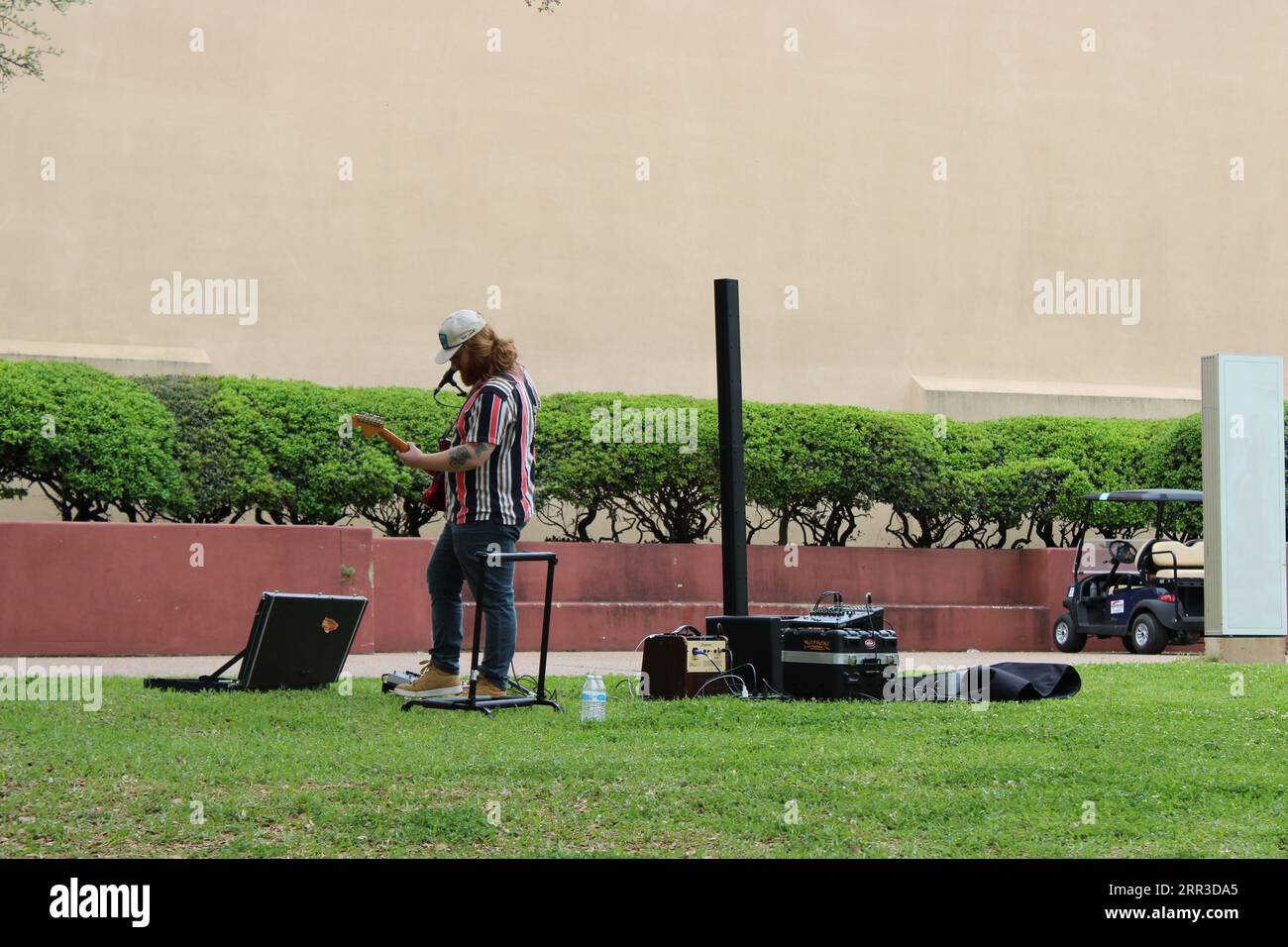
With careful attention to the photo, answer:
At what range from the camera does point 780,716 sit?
7.64m

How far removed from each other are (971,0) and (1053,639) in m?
8.99

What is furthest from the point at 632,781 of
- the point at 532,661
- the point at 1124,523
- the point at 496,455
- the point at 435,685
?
the point at 1124,523

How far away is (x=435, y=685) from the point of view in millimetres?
7855

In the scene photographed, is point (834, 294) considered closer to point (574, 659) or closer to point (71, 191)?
point (574, 659)

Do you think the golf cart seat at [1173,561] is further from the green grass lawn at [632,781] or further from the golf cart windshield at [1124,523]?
the green grass lawn at [632,781]

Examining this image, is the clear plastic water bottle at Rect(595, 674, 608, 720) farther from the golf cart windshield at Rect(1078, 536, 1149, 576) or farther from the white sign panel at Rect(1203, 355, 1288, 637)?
the golf cart windshield at Rect(1078, 536, 1149, 576)

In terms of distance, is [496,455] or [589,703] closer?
[589,703]

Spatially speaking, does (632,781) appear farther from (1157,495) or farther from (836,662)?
(1157,495)

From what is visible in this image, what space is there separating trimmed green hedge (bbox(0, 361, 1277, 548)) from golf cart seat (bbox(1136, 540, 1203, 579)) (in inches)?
48.7

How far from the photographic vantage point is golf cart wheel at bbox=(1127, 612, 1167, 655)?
47.3ft

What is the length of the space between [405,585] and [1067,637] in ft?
22.9

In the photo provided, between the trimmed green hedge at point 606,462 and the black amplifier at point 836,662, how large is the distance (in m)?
5.46

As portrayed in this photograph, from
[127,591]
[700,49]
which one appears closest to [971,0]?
[700,49]

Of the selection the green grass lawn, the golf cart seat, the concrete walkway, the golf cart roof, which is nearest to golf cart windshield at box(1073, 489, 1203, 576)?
the golf cart roof
